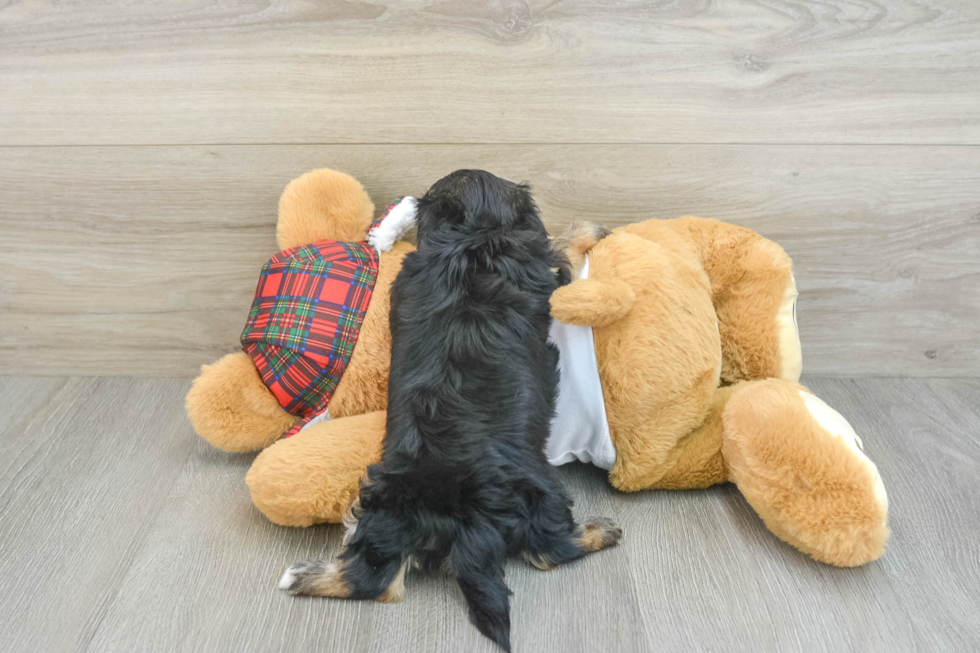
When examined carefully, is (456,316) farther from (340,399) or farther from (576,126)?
(576,126)

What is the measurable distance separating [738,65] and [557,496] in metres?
0.70

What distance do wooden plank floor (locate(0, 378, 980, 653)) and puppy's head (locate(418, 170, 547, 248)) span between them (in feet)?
1.32

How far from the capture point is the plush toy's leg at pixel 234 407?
0.96 m

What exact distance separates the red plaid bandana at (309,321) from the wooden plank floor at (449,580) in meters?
0.18

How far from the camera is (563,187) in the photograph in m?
1.08

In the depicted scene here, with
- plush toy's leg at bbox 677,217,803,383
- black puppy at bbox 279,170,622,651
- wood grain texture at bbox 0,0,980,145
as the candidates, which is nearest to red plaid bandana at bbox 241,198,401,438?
black puppy at bbox 279,170,622,651

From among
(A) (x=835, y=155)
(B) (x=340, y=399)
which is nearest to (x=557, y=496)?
(B) (x=340, y=399)

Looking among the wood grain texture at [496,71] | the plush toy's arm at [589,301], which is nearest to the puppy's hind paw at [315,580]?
the plush toy's arm at [589,301]

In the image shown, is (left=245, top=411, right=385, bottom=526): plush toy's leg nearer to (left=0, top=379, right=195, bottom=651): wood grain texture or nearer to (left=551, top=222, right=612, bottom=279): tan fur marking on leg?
(left=0, top=379, right=195, bottom=651): wood grain texture

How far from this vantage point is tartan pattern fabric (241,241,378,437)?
0.94 m

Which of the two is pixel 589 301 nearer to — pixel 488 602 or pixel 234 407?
pixel 488 602

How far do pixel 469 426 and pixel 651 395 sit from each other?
0.26 m

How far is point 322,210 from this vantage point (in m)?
1.02

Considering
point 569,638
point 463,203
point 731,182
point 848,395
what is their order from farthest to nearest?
point 848,395 → point 731,182 → point 463,203 → point 569,638
